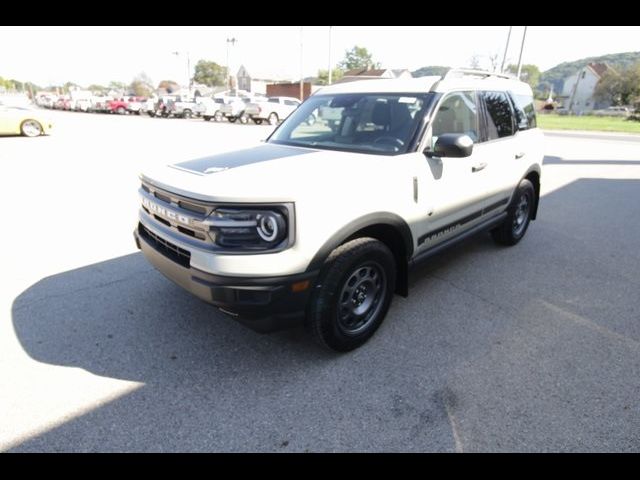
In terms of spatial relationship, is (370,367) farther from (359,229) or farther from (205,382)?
(205,382)

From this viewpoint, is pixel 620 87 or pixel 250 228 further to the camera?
pixel 620 87

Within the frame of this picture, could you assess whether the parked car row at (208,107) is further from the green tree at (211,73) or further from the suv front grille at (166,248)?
the green tree at (211,73)

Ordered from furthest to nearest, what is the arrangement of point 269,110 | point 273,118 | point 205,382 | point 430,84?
point 273,118, point 269,110, point 430,84, point 205,382

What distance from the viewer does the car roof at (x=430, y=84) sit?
137 inches

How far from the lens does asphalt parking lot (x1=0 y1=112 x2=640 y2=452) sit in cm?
224

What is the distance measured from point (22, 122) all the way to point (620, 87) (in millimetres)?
86681

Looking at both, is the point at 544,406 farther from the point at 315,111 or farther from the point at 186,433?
the point at 315,111

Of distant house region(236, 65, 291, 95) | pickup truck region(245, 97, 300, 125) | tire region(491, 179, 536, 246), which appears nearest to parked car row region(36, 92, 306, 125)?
pickup truck region(245, 97, 300, 125)

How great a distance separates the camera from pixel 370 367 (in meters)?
2.79

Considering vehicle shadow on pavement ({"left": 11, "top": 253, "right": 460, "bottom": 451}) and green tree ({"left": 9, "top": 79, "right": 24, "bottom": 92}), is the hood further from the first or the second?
green tree ({"left": 9, "top": 79, "right": 24, "bottom": 92})

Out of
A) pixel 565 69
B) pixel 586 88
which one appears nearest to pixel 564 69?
pixel 565 69

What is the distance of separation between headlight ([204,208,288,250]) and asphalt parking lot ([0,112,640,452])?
3.20 ft

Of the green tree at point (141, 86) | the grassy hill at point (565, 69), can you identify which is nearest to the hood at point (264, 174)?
the green tree at point (141, 86)
